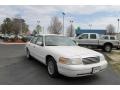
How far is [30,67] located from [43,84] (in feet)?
7.31

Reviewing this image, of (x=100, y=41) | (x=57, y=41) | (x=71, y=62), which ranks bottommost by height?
(x=71, y=62)

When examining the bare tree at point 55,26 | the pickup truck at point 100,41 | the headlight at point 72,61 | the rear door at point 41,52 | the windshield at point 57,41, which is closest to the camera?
the headlight at point 72,61

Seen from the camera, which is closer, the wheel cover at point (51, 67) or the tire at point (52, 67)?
the tire at point (52, 67)

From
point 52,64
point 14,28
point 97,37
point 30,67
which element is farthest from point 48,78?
point 14,28

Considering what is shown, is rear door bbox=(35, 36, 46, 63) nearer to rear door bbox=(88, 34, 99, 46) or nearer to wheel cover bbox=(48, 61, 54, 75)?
wheel cover bbox=(48, 61, 54, 75)

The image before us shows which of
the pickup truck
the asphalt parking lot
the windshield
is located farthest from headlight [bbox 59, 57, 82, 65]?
the pickup truck

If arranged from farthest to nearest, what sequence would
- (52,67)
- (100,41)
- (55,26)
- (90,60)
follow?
(55,26) < (100,41) < (52,67) < (90,60)

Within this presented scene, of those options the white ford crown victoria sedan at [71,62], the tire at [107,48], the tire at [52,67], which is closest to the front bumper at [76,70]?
the white ford crown victoria sedan at [71,62]

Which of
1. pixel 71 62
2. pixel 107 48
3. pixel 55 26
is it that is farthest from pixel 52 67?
pixel 55 26

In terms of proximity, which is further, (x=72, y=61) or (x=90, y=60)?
(x=90, y=60)

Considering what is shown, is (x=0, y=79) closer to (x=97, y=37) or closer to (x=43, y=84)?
(x=43, y=84)

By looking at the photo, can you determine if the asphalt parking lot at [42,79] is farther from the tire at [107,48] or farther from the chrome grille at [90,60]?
the tire at [107,48]

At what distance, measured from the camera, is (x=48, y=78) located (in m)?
5.68

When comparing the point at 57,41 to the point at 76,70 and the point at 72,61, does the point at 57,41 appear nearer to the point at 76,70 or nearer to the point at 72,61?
the point at 72,61
